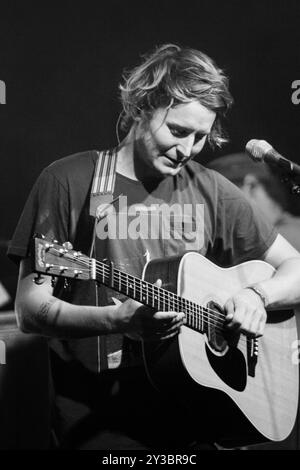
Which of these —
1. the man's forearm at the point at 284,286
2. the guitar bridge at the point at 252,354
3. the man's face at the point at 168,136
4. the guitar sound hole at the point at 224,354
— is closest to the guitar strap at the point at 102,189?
the man's face at the point at 168,136

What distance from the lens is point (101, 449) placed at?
7.36 feet

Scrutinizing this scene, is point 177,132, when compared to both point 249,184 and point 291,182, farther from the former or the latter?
point 291,182

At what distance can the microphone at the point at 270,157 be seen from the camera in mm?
1898

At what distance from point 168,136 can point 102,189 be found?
0.29 metres

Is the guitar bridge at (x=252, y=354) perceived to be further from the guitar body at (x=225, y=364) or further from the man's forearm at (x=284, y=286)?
the man's forearm at (x=284, y=286)

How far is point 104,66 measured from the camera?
2.50 metres

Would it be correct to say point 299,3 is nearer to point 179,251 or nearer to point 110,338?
point 179,251

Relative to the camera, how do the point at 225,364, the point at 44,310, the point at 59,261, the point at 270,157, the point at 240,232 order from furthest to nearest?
the point at 240,232, the point at 225,364, the point at 44,310, the point at 270,157, the point at 59,261

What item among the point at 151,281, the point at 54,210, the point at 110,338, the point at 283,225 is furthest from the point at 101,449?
the point at 283,225

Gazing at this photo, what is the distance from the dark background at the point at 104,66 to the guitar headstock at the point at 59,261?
59cm

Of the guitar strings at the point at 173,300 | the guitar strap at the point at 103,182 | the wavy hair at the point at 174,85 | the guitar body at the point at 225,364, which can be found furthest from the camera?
the wavy hair at the point at 174,85

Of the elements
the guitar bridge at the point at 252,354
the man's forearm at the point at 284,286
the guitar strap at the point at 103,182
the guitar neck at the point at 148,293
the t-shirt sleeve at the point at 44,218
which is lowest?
the guitar bridge at the point at 252,354

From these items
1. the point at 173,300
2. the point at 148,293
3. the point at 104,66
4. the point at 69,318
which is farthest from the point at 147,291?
the point at 104,66

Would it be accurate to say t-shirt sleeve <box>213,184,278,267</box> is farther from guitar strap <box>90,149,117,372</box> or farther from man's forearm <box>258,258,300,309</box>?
guitar strap <box>90,149,117,372</box>
